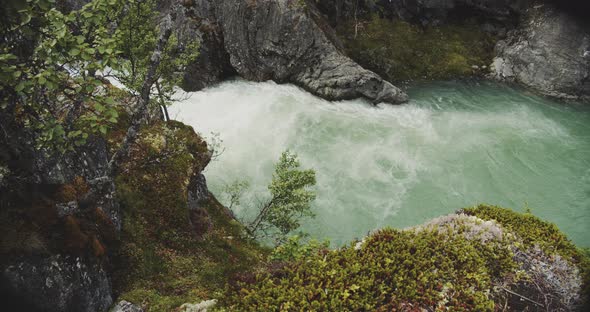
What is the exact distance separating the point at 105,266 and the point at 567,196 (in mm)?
31053

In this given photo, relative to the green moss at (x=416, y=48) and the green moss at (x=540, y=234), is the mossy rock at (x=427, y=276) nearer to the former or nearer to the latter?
the green moss at (x=540, y=234)

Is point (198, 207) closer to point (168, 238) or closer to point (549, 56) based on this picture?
point (168, 238)

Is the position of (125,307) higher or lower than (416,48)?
lower

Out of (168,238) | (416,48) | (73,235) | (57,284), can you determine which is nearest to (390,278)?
(57,284)

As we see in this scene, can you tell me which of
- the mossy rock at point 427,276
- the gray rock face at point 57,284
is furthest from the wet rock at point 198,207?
the mossy rock at point 427,276

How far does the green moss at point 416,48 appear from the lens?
42703 mm

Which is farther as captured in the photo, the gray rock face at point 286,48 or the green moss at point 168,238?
the gray rock face at point 286,48

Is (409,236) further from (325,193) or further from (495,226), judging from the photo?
(325,193)

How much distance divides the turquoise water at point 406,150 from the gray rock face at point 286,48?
1405mm

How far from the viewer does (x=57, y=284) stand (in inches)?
379

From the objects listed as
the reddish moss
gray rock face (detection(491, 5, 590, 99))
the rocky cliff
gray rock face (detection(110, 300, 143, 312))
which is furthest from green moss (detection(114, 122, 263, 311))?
gray rock face (detection(491, 5, 590, 99))

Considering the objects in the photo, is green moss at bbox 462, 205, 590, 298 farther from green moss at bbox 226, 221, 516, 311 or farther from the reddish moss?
the reddish moss

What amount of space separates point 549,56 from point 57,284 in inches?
1966

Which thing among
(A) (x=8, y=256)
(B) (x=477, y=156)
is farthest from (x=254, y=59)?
(A) (x=8, y=256)
